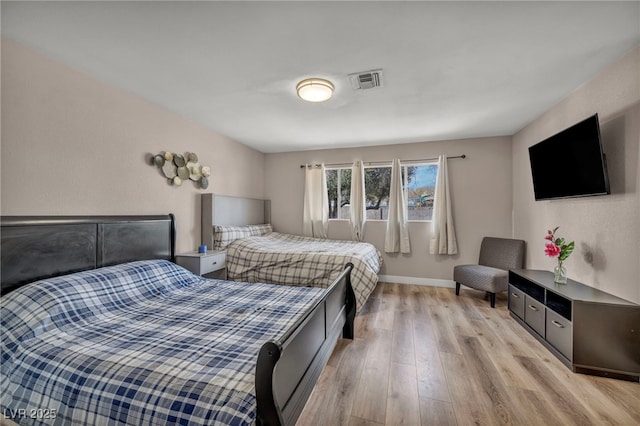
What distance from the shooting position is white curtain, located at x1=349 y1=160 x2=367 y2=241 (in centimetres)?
458

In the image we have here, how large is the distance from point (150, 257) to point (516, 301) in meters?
3.88

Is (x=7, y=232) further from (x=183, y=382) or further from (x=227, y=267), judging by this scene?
(x=227, y=267)

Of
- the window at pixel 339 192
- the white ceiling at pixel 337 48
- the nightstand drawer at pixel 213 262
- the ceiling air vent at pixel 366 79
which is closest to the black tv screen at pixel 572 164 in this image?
the white ceiling at pixel 337 48

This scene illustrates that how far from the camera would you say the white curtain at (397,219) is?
14.3 feet

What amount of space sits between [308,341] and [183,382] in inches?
25.9

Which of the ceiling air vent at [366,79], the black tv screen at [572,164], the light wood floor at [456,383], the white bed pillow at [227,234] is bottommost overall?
the light wood floor at [456,383]

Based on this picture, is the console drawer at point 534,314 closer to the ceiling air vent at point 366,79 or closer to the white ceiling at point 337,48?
the white ceiling at point 337,48

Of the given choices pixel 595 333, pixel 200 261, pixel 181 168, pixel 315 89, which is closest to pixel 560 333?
pixel 595 333

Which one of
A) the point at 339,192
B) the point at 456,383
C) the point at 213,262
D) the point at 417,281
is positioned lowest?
the point at 456,383

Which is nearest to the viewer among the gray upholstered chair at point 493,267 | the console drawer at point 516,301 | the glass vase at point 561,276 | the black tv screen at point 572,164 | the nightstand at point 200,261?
the black tv screen at point 572,164

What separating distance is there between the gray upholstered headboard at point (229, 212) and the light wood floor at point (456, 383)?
2.26 meters

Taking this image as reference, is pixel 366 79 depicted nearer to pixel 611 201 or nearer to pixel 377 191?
pixel 611 201

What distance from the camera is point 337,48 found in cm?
185

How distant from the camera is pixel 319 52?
1895 millimetres
